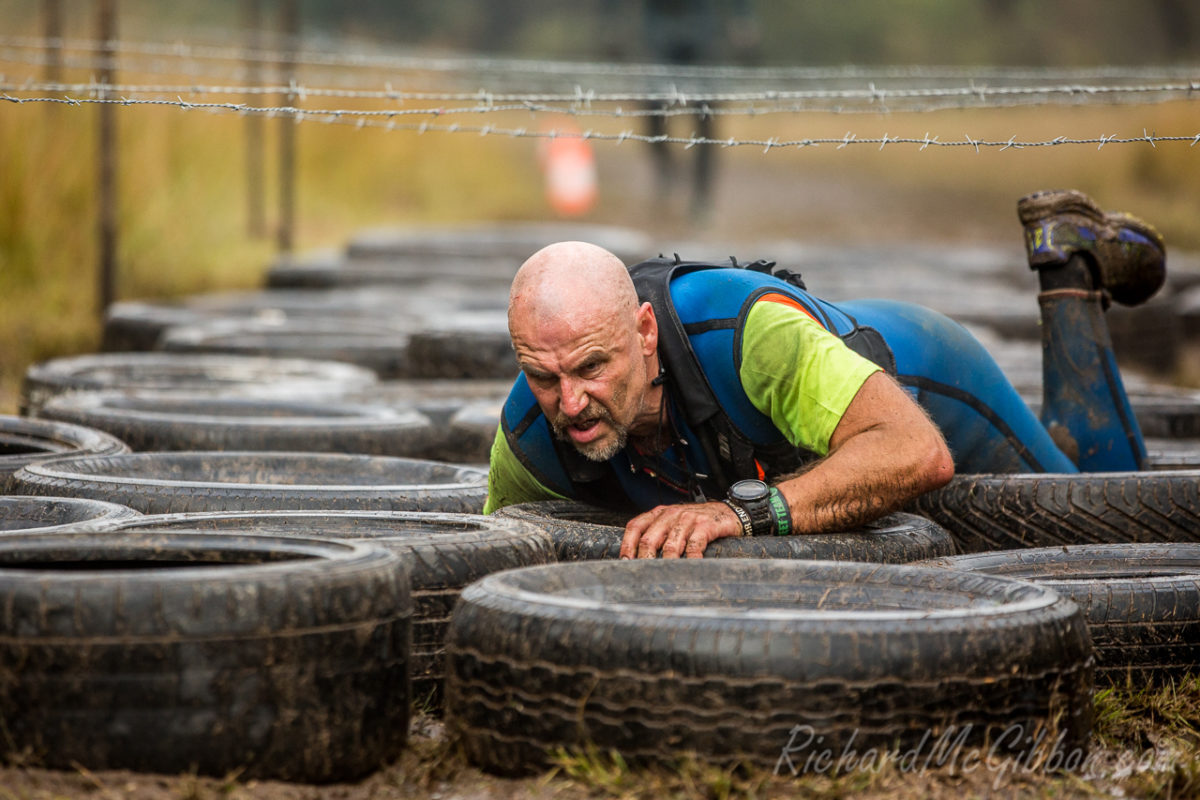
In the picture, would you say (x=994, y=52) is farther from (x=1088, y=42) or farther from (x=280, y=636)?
(x=280, y=636)

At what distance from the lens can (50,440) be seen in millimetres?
4180

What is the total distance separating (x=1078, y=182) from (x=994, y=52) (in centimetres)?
2252

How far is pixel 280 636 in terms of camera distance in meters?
2.24

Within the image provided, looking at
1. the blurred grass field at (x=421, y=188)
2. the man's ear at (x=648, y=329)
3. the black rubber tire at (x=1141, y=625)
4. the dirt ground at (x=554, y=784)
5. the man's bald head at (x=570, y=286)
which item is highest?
the blurred grass field at (x=421, y=188)

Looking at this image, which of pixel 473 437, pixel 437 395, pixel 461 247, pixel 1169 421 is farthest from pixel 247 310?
pixel 1169 421

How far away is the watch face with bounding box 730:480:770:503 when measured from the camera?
306 centimetres

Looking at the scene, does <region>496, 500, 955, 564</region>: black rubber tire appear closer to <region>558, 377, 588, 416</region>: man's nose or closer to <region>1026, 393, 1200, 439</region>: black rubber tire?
<region>558, 377, 588, 416</region>: man's nose

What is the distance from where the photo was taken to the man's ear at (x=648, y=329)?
323cm

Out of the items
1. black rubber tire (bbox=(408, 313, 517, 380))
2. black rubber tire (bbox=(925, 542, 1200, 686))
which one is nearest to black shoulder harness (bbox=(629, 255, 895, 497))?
black rubber tire (bbox=(925, 542, 1200, 686))

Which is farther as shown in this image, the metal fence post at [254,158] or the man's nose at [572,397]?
the metal fence post at [254,158]

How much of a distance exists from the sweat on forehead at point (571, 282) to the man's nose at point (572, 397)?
14 cm

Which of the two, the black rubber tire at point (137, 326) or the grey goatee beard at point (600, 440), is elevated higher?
the grey goatee beard at point (600, 440)

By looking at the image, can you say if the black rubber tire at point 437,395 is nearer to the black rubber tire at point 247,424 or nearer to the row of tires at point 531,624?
the black rubber tire at point 247,424

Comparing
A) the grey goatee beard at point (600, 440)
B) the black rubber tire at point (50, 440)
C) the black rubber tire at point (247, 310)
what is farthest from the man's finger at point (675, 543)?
the black rubber tire at point (247, 310)
